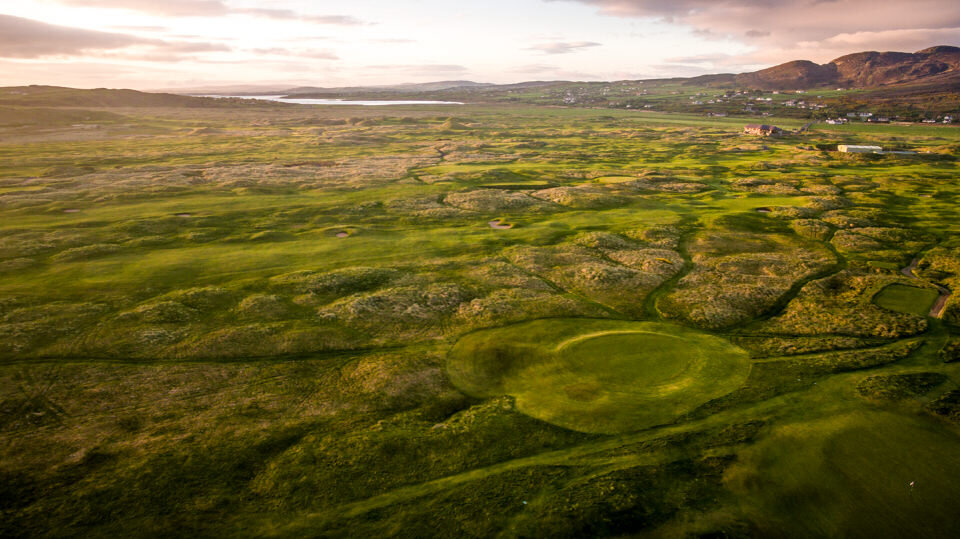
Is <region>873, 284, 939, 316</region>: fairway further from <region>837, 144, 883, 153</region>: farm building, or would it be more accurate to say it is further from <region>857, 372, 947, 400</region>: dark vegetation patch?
<region>837, 144, 883, 153</region>: farm building

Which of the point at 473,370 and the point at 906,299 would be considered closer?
the point at 473,370

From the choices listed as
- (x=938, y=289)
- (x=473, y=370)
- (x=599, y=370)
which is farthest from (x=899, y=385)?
(x=473, y=370)

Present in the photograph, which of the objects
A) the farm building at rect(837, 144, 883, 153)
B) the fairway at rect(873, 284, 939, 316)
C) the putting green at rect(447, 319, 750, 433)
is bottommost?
the putting green at rect(447, 319, 750, 433)

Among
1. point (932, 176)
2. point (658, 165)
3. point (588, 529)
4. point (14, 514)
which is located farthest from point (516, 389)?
point (932, 176)

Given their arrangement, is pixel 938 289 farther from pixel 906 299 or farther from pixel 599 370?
pixel 599 370

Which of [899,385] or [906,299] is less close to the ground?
[906,299]

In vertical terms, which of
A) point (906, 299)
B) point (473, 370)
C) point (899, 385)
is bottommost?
point (473, 370)

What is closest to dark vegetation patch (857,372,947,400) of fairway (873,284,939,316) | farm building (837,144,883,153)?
fairway (873,284,939,316)

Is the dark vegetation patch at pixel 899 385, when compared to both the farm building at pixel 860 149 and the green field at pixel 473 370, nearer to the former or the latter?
the green field at pixel 473 370
